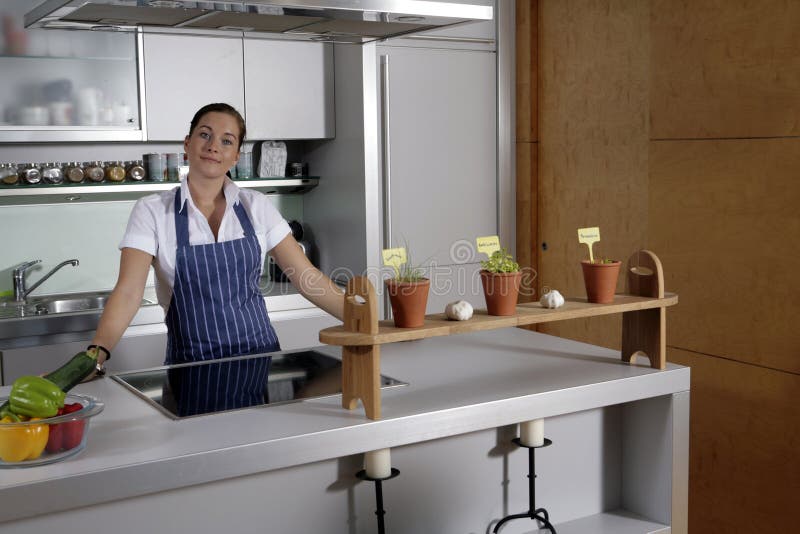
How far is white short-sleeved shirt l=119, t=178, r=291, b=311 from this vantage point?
103 inches

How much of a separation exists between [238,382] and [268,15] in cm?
93

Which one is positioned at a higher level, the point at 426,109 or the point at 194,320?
the point at 426,109

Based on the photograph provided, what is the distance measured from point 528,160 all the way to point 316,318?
4.27 feet

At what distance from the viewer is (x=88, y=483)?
1616 mm

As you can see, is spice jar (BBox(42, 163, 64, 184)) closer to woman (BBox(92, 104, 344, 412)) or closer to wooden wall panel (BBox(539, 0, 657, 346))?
woman (BBox(92, 104, 344, 412))

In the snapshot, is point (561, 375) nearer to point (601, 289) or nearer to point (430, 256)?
point (601, 289)

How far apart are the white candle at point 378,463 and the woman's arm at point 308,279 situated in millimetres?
854

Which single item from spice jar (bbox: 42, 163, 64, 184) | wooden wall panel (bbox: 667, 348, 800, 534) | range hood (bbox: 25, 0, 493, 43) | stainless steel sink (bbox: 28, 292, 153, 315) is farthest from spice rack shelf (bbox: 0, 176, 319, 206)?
wooden wall panel (bbox: 667, 348, 800, 534)

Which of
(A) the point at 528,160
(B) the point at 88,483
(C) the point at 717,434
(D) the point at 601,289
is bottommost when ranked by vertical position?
(C) the point at 717,434

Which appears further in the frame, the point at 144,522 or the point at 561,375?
the point at 561,375

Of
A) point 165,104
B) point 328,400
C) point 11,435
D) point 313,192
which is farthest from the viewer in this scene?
point 313,192

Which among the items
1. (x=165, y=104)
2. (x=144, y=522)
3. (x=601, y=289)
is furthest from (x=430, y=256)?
(x=144, y=522)

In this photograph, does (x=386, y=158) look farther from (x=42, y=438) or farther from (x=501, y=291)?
(x=42, y=438)

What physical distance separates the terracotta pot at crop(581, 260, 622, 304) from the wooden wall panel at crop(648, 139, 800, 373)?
1.16m
